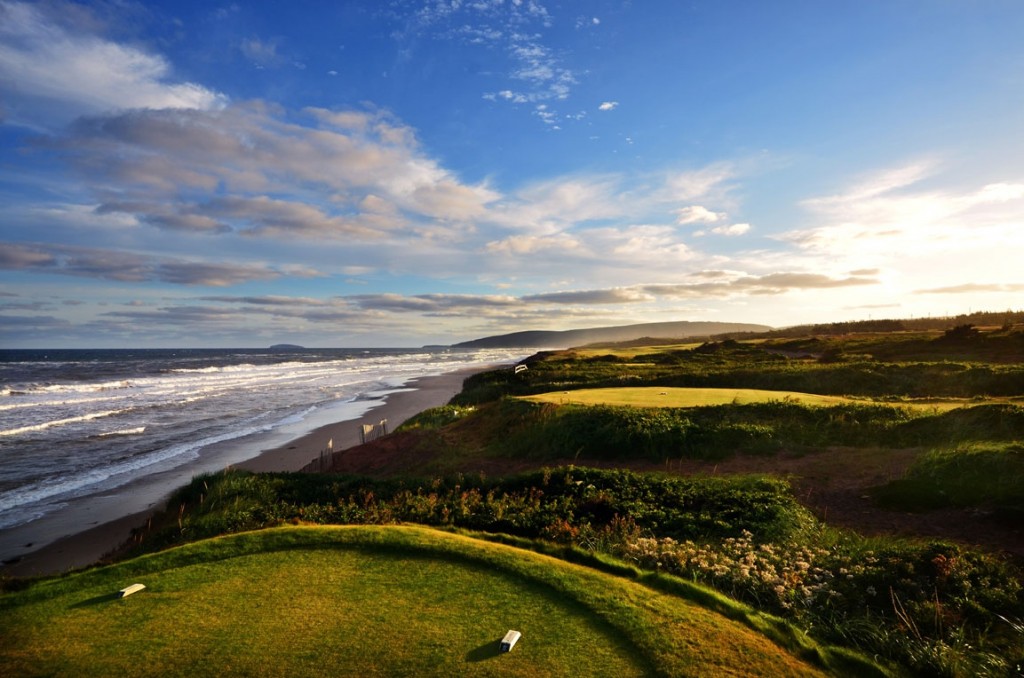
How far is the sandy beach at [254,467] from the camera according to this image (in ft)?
43.0

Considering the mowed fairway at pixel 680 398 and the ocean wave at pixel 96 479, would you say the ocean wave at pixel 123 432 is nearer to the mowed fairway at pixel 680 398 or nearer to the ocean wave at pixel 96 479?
the ocean wave at pixel 96 479

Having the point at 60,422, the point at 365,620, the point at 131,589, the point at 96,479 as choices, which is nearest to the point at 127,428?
the point at 60,422

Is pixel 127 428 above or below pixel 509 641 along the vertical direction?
below

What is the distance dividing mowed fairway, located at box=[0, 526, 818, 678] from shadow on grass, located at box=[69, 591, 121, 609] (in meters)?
0.02

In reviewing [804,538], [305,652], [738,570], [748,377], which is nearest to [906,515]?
[804,538]

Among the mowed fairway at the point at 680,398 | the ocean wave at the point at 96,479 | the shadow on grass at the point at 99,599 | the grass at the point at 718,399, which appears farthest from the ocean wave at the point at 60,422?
the shadow on grass at the point at 99,599

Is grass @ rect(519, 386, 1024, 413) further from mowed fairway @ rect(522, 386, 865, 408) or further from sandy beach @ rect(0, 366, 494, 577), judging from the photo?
sandy beach @ rect(0, 366, 494, 577)

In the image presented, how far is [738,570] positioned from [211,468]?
21.1 metres

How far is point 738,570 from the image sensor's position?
8.41 metres

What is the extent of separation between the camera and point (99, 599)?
713 centimetres

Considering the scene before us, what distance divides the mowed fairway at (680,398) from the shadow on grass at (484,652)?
1775 centimetres

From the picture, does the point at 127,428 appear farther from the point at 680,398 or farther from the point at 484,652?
the point at 484,652

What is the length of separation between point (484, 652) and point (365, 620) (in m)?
1.54

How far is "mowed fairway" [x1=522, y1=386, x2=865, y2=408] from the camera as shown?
2194 centimetres
